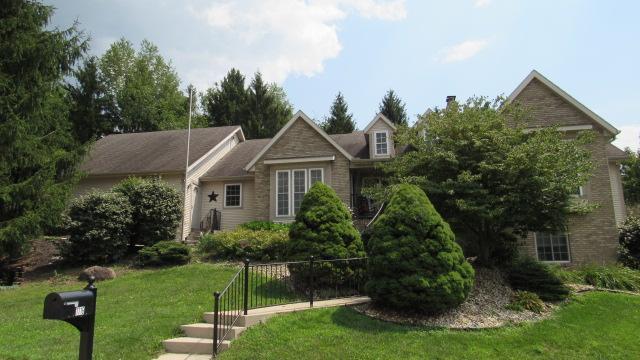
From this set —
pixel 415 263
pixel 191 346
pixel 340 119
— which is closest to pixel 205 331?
pixel 191 346

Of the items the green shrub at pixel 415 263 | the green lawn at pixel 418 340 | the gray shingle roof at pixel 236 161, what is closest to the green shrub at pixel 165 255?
the gray shingle roof at pixel 236 161

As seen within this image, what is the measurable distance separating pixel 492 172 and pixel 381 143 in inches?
326

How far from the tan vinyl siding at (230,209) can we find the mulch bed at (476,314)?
40.0ft

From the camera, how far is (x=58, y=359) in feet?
21.1

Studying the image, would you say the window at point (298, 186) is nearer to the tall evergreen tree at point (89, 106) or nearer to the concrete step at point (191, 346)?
the concrete step at point (191, 346)

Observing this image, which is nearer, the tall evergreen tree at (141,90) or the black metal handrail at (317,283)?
the black metal handrail at (317,283)

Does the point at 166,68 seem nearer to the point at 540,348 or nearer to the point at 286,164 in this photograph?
the point at 286,164

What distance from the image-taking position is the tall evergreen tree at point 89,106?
119ft

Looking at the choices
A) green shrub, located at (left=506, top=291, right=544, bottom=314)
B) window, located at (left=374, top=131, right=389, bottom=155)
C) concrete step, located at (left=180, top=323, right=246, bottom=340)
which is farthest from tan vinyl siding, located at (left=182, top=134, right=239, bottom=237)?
green shrub, located at (left=506, top=291, right=544, bottom=314)

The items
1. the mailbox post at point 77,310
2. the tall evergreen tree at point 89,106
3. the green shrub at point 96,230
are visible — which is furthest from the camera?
the tall evergreen tree at point 89,106

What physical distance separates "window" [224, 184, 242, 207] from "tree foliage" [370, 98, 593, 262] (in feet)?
34.5

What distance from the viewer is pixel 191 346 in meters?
7.11

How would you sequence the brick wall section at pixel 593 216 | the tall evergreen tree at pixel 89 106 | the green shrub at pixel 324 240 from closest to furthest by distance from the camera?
the green shrub at pixel 324 240 → the brick wall section at pixel 593 216 → the tall evergreen tree at pixel 89 106

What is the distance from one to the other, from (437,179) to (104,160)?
64.5 ft
